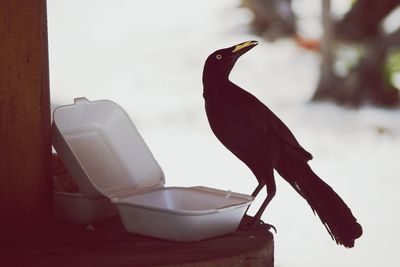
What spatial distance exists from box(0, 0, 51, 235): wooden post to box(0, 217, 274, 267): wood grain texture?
76mm

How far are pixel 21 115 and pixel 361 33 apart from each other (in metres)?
8.36

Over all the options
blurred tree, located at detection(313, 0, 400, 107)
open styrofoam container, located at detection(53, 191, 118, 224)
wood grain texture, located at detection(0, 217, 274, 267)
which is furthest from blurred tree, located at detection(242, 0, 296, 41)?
wood grain texture, located at detection(0, 217, 274, 267)

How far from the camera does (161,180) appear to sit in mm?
2080

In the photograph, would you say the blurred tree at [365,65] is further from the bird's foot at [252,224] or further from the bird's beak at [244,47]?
the bird's foot at [252,224]

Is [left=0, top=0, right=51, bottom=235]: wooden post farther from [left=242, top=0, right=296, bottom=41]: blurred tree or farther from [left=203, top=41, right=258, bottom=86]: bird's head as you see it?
[left=242, top=0, right=296, bottom=41]: blurred tree

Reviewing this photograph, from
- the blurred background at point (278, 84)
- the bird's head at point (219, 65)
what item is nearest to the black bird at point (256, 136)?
the bird's head at point (219, 65)

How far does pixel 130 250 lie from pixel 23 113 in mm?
418

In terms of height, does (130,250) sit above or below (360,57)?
above

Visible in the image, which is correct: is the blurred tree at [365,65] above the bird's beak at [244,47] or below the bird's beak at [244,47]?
below

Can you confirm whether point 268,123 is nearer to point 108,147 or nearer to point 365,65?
point 108,147

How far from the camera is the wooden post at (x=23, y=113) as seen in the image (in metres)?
1.78

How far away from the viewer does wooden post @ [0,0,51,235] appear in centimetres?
178

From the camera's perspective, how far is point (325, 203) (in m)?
1.90

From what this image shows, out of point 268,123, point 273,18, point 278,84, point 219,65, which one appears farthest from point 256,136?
point 273,18
